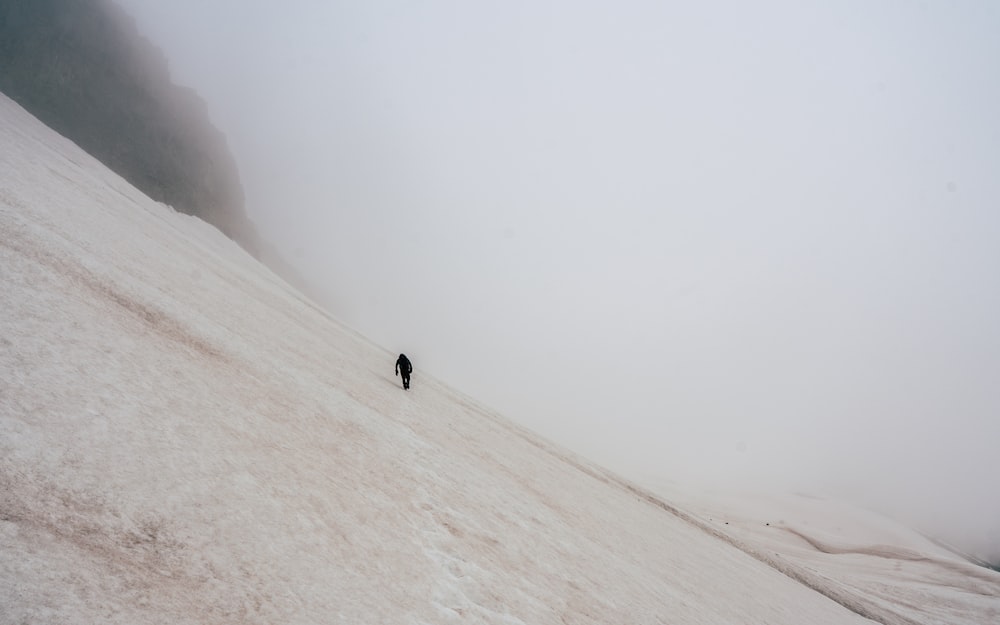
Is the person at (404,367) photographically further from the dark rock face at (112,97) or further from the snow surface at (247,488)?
the dark rock face at (112,97)

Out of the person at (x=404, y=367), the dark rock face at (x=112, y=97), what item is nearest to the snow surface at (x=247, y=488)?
the person at (x=404, y=367)

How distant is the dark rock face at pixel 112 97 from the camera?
48188mm

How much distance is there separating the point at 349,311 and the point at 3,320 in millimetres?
100148

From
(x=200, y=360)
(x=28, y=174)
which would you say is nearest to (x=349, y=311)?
(x=28, y=174)

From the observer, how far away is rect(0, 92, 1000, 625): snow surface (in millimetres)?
4242

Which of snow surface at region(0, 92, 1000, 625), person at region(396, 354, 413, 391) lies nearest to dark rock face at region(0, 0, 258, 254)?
snow surface at region(0, 92, 1000, 625)

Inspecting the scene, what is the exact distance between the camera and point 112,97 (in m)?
54.7

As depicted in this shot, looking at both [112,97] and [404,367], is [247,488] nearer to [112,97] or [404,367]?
[404,367]

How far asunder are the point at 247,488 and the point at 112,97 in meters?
67.4

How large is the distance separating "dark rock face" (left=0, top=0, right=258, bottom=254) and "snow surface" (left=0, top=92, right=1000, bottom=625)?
4284cm

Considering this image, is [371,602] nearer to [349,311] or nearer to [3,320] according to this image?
[3,320]

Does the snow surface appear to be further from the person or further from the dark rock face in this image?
the dark rock face

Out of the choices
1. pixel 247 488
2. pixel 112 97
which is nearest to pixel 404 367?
pixel 247 488

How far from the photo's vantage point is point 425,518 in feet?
25.1
